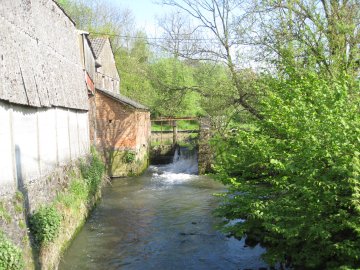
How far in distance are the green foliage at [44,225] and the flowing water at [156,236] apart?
130 centimetres

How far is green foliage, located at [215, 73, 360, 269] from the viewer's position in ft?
16.8

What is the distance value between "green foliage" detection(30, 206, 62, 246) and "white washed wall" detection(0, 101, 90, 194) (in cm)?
78

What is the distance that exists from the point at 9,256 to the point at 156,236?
6310 mm

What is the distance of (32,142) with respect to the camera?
904 cm

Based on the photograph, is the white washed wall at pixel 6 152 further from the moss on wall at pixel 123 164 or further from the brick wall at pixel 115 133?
the moss on wall at pixel 123 164

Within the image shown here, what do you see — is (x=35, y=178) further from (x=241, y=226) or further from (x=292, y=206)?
(x=292, y=206)

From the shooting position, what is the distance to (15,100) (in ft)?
24.6

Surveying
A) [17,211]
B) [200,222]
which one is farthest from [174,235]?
[17,211]

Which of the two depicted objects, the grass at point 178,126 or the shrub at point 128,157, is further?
the grass at point 178,126

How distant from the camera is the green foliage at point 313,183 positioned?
5.13 metres

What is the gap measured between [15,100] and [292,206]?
5.39 m

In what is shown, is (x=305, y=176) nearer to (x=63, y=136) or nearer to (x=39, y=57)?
(x=39, y=57)

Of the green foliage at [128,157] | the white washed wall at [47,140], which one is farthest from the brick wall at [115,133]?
the white washed wall at [47,140]

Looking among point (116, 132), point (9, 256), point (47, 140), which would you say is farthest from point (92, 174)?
point (9, 256)
